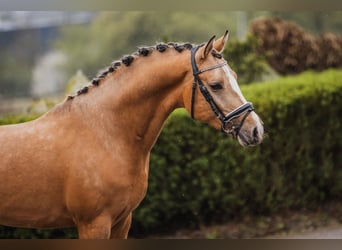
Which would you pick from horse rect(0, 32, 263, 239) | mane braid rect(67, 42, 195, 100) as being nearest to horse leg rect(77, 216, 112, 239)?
horse rect(0, 32, 263, 239)

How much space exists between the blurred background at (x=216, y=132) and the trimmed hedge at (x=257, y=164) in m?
0.01

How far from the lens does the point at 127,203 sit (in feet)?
11.0

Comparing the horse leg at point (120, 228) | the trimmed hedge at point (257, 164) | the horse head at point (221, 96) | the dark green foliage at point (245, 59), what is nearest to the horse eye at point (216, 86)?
the horse head at point (221, 96)

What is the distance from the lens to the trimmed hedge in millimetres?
5648

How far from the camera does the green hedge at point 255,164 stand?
564 cm

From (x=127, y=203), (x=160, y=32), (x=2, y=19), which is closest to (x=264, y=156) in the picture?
(x=160, y=32)

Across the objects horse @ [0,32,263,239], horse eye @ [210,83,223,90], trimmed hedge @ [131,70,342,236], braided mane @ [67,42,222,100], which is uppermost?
braided mane @ [67,42,222,100]

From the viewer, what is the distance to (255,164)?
596 centimetres

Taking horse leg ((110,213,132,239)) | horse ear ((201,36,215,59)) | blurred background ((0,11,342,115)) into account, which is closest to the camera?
horse ear ((201,36,215,59))

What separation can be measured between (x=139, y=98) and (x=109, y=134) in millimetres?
296

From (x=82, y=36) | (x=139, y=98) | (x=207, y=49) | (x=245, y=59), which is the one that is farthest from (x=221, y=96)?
(x=82, y=36)

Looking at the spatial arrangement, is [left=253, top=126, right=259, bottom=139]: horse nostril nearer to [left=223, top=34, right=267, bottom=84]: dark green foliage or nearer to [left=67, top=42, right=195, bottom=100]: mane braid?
[left=67, top=42, right=195, bottom=100]: mane braid

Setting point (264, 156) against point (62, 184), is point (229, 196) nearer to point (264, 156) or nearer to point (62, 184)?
point (264, 156)

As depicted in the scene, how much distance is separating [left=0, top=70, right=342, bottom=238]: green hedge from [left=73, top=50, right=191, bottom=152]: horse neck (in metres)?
2.11
